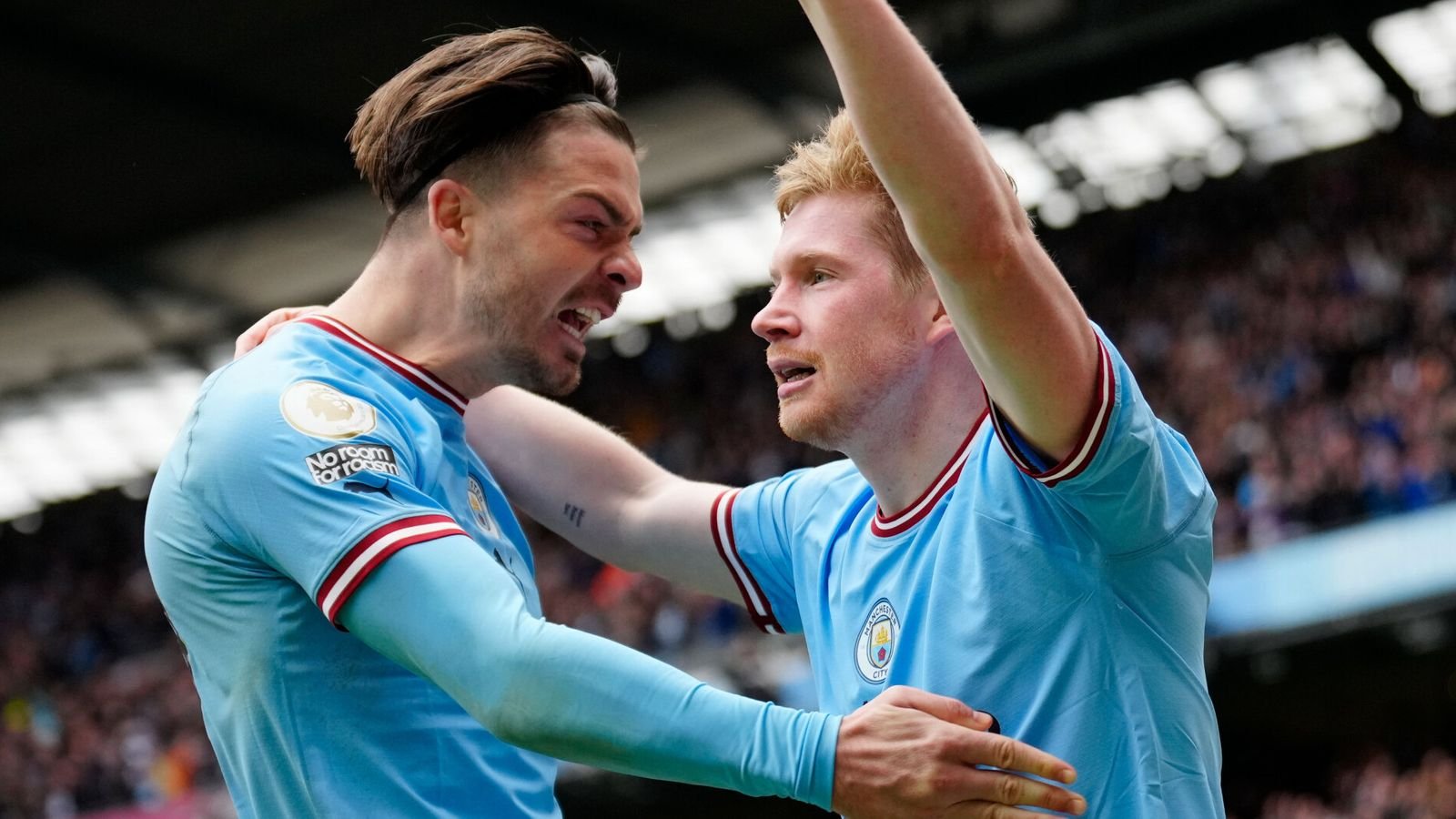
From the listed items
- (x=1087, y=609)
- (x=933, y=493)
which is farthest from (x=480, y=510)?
(x=1087, y=609)

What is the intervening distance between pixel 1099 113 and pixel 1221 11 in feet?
13.8

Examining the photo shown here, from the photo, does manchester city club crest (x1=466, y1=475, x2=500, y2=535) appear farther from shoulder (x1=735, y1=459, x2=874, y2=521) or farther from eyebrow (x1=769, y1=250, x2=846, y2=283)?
eyebrow (x1=769, y1=250, x2=846, y2=283)

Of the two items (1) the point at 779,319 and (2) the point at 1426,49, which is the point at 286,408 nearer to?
(1) the point at 779,319

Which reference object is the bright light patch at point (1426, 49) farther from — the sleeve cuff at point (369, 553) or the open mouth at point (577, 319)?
the sleeve cuff at point (369, 553)

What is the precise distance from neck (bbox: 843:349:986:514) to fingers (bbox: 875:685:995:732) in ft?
2.08

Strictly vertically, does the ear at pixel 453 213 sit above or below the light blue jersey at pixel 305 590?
above

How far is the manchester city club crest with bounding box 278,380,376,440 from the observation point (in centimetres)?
314

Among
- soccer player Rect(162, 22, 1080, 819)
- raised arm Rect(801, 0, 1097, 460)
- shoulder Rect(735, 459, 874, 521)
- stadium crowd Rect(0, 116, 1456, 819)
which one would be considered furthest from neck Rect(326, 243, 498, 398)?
stadium crowd Rect(0, 116, 1456, 819)

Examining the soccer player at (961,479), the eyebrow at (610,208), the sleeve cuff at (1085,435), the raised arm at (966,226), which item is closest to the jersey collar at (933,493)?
the soccer player at (961,479)

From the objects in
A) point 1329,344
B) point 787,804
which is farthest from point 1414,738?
point 787,804

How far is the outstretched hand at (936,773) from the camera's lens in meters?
2.74

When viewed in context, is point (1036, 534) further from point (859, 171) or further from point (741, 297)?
point (741, 297)

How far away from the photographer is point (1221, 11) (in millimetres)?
20062

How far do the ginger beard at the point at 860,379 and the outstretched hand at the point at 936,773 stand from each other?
30.8 inches
